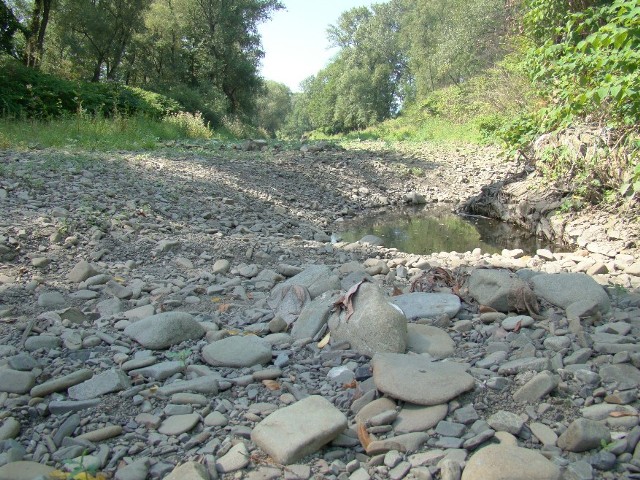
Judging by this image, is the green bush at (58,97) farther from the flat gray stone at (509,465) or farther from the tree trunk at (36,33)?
the flat gray stone at (509,465)

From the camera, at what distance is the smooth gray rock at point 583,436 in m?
2.39

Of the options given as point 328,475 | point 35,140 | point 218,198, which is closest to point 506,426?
point 328,475

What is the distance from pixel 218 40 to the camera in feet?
84.5

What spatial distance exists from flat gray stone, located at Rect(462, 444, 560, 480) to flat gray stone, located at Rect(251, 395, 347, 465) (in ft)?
2.03

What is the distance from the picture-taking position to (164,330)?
141 inches

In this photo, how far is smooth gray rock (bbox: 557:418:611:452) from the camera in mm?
2389

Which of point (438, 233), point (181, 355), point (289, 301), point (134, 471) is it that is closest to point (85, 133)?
point (438, 233)

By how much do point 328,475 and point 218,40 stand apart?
2612cm

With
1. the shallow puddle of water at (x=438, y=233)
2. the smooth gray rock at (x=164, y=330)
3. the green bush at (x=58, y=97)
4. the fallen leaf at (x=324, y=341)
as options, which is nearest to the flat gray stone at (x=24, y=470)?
the smooth gray rock at (x=164, y=330)

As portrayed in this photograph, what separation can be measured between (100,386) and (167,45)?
2574 cm

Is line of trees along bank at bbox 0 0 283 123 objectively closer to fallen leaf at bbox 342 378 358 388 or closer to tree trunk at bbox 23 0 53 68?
tree trunk at bbox 23 0 53 68

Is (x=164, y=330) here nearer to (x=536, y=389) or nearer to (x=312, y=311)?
(x=312, y=311)

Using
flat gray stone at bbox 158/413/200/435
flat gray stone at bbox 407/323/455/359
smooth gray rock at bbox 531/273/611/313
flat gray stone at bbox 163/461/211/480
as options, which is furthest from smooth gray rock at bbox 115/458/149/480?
smooth gray rock at bbox 531/273/611/313

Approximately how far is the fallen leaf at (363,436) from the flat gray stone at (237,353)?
3.04 feet
